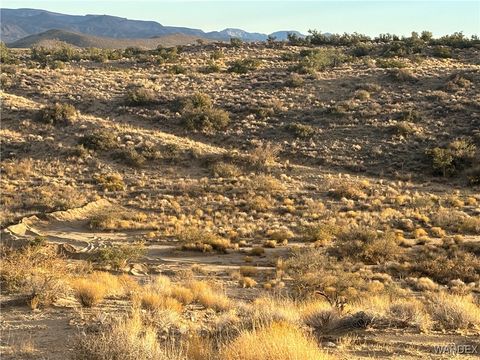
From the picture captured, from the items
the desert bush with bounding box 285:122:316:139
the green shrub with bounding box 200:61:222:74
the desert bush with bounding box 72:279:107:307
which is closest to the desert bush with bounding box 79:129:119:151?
the desert bush with bounding box 285:122:316:139

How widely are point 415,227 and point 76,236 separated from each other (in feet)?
48.8

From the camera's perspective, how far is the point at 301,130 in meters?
36.3

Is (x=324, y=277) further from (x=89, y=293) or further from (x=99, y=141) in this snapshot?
(x=99, y=141)

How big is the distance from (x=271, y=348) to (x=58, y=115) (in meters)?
35.3

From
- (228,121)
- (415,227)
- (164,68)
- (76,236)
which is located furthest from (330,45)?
(76,236)

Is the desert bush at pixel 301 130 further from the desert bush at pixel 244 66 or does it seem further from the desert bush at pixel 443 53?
the desert bush at pixel 443 53

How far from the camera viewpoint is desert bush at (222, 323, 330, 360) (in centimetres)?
550

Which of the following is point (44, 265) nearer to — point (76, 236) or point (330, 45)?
point (76, 236)

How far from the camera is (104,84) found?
149 ft

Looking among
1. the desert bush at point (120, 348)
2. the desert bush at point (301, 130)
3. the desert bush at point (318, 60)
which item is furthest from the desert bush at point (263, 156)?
the desert bush at point (120, 348)

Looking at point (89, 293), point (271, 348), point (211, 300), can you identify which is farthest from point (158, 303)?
point (271, 348)

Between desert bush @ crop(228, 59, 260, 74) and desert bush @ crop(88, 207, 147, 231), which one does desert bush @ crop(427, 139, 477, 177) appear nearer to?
desert bush @ crop(88, 207, 147, 231)

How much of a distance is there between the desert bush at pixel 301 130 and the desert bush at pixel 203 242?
17.9m

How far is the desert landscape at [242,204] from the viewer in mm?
7805
